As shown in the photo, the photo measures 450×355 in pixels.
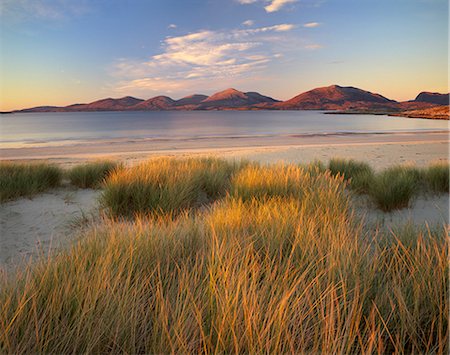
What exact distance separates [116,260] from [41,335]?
2.05 ft

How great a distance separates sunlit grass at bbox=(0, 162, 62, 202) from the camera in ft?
17.5

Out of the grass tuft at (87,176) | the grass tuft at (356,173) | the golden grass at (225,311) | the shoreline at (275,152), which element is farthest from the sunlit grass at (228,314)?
the shoreline at (275,152)

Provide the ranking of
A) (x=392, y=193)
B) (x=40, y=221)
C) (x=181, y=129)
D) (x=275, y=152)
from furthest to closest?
(x=181, y=129), (x=275, y=152), (x=392, y=193), (x=40, y=221)

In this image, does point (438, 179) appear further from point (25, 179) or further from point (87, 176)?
point (25, 179)

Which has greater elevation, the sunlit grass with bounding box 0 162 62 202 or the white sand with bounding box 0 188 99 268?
the sunlit grass with bounding box 0 162 62 202

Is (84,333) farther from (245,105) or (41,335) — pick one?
(245,105)

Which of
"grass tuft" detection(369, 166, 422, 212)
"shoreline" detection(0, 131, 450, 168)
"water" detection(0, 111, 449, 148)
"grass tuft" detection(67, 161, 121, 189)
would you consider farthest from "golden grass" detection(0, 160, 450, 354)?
"water" detection(0, 111, 449, 148)

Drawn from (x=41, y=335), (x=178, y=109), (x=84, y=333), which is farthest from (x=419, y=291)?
(x=178, y=109)

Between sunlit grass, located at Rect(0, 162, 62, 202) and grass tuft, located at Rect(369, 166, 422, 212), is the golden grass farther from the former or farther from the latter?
sunlit grass, located at Rect(0, 162, 62, 202)

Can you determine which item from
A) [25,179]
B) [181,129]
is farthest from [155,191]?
[181,129]

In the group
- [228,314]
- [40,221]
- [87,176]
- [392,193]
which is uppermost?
[228,314]

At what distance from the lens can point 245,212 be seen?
299cm

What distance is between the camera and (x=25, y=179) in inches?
226

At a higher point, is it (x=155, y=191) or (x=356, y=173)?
(x=155, y=191)
